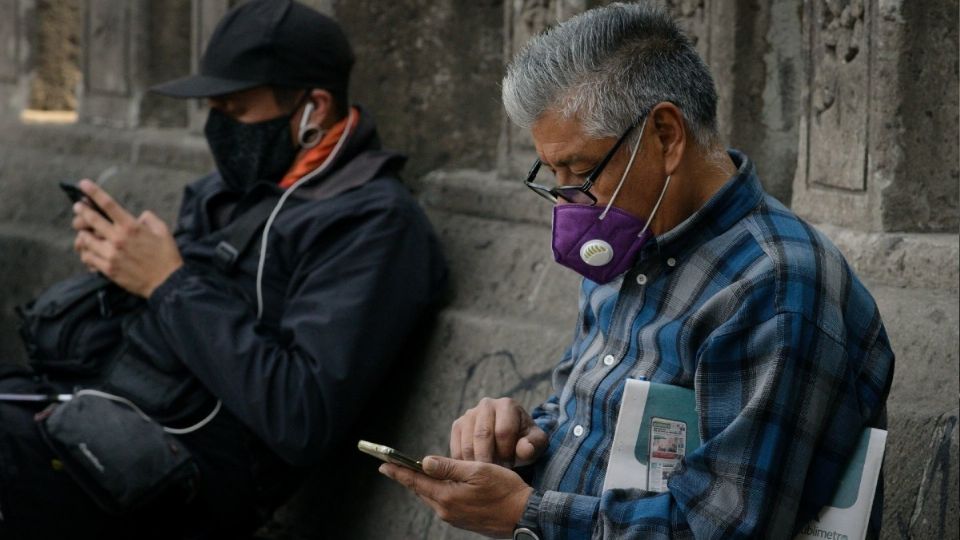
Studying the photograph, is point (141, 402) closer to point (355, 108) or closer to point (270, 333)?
point (270, 333)

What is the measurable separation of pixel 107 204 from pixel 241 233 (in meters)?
0.33

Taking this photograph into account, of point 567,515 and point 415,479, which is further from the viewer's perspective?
point 415,479

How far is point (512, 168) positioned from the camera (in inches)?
161

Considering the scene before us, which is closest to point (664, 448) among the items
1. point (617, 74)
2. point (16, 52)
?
point (617, 74)

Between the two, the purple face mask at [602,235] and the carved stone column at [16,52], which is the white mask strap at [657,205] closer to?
the purple face mask at [602,235]

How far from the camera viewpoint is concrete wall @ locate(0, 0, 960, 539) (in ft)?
9.96

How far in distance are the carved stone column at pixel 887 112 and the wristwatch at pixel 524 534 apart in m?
1.21

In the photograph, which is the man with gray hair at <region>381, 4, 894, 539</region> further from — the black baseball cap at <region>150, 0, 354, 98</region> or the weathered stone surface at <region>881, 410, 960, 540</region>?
the black baseball cap at <region>150, 0, 354, 98</region>

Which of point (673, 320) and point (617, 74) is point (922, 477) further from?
point (617, 74)

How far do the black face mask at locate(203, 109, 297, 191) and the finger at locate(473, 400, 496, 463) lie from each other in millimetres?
1342

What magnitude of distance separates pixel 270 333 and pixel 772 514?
168cm

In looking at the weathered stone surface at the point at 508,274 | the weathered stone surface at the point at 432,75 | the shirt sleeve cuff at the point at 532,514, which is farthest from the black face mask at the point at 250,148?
the shirt sleeve cuff at the point at 532,514

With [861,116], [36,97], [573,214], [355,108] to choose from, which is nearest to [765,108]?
[861,116]

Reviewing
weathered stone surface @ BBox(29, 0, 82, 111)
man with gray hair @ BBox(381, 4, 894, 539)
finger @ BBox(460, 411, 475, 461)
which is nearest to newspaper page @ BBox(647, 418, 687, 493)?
man with gray hair @ BBox(381, 4, 894, 539)
